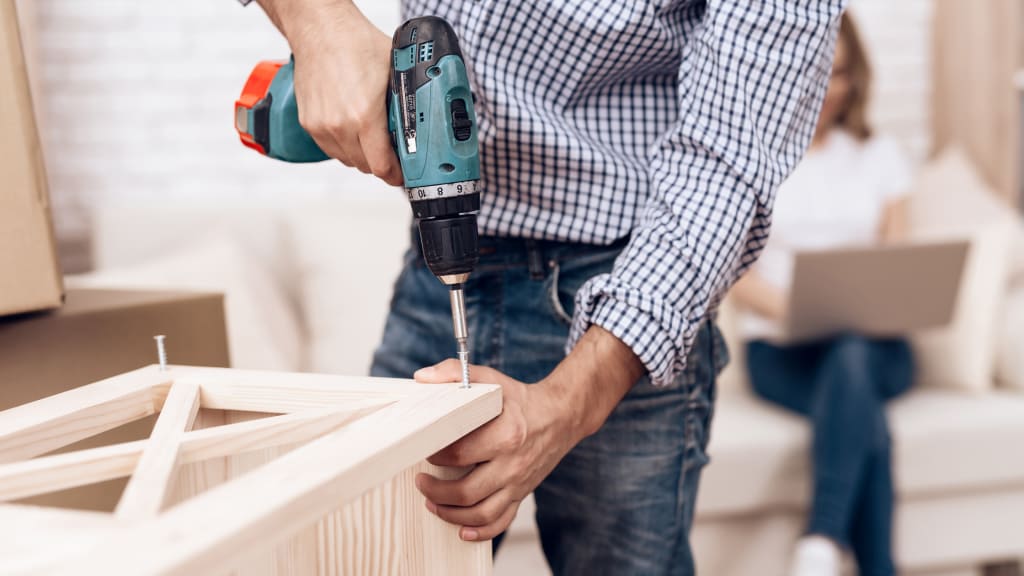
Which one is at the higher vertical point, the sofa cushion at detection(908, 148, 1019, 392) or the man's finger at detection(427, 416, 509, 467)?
the man's finger at detection(427, 416, 509, 467)

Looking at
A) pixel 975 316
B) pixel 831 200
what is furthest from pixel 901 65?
pixel 975 316

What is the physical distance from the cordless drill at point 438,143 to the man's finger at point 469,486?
0.22 ft

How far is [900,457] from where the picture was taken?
1.92 metres

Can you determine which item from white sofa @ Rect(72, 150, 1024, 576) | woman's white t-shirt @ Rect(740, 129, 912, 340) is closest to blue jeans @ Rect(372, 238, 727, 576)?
white sofa @ Rect(72, 150, 1024, 576)

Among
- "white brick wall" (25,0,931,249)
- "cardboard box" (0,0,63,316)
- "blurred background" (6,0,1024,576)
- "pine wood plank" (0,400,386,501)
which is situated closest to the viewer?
"pine wood plank" (0,400,386,501)

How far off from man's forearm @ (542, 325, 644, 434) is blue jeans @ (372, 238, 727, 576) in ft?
0.34

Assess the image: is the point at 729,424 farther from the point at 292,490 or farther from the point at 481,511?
the point at 292,490

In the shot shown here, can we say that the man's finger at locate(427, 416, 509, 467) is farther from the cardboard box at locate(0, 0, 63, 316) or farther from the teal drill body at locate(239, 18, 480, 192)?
the cardboard box at locate(0, 0, 63, 316)

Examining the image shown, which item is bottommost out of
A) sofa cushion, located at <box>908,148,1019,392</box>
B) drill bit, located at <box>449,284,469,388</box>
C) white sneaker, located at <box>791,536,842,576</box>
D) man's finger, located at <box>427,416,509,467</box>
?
white sneaker, located at <box>791,536,842,576</box>

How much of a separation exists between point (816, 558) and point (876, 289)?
0.56 metres

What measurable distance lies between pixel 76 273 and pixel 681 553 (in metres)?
1.98

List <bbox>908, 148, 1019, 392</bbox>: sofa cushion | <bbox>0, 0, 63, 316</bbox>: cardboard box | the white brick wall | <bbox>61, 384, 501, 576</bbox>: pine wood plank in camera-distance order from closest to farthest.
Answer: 1. <bbox>61, 384, 501, 576</bbox>: pine wood plank
2. <bbox>0, 0, 63, 316</bbox>: cardboard box
3. <bbox>908, 148, 1019, 392</bbox>: sofa cushion
4. the white brick wall

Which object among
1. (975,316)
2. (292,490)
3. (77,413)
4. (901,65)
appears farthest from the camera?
(901,65)

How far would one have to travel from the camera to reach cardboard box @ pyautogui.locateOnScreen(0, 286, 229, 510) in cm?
80
